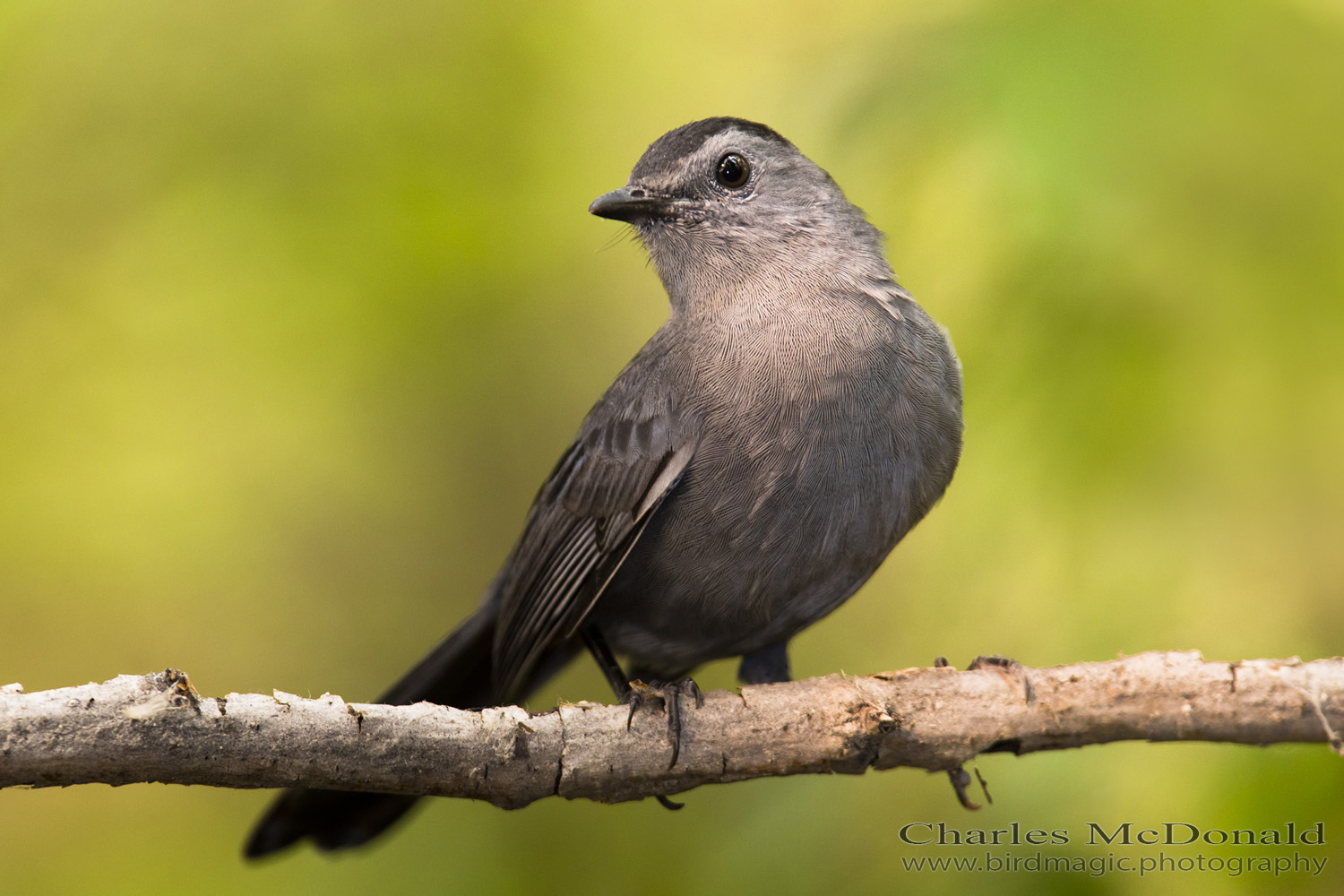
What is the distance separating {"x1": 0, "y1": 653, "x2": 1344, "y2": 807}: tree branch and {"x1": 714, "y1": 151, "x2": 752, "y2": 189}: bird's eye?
6.05 ft

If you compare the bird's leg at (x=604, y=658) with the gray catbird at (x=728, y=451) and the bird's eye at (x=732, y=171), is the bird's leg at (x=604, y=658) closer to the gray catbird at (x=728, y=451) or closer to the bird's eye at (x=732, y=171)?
the gray catbird at (x=728, y=451)

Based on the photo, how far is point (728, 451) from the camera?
331cm

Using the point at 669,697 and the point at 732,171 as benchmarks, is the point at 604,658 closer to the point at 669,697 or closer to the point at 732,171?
the point at 669,697

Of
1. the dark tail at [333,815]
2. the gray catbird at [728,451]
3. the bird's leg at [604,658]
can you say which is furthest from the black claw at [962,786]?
the dark tail at [333,815]

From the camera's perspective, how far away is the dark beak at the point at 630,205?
3.68m

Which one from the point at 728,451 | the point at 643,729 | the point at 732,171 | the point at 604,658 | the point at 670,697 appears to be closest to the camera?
the point at 643,729

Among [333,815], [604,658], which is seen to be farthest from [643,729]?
[333,815]

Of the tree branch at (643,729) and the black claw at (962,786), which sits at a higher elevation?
the tree branch at (643,729)

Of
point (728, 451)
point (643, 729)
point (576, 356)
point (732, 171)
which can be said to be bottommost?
point (643, 729)

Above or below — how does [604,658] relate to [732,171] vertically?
below

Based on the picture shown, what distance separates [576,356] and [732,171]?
1680 millimetres

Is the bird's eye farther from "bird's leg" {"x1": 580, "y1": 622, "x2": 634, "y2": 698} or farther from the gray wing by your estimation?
"bird's leg" {"x1": 580, "y1": 622, "x2": 634, "y2": 698}

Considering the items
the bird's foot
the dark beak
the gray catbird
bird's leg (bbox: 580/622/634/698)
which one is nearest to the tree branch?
the bird's foot

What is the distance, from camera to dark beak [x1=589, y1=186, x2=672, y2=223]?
3.68 meters
